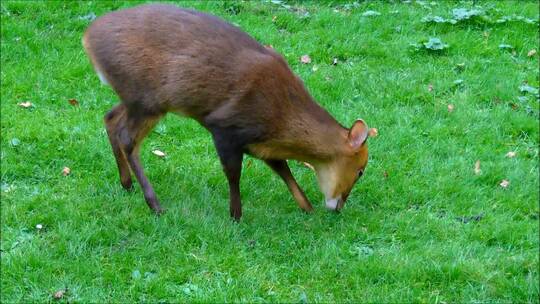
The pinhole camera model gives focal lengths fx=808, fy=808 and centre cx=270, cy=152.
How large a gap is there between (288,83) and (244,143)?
57 cm

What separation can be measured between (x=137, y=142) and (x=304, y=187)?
1502 millimetres

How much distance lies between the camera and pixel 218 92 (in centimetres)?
586

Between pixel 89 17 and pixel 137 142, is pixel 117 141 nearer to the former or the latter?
pixel 137 142

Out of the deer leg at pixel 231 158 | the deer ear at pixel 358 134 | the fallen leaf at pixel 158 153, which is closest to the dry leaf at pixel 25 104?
the fallen leaf at pixel 158 153

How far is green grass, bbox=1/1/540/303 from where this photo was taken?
536 centimetres

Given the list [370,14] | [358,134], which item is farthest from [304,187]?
[370,14]

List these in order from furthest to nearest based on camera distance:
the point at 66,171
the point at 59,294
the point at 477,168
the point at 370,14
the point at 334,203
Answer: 1. the point at 370,14
2. the point at 477,168
3. the point at 66,171
4. the point at 334,203
5. the point at 59,294

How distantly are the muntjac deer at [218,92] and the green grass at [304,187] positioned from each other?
0.44 m

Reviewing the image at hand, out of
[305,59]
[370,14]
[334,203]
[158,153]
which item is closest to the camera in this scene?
[334,203]

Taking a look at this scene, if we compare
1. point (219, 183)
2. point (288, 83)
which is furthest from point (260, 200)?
point (288, 83)

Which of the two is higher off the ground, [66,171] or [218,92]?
[218,92]

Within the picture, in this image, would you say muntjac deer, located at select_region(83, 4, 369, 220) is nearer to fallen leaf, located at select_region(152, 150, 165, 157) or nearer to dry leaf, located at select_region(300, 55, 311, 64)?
fallen leaf, located at select_region(152, 150, 165, 157)

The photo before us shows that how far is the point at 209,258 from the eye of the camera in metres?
5.56

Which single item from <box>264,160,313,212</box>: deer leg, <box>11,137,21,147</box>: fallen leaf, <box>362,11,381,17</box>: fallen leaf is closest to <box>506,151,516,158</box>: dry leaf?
<box>264,160,313,212</box>: deer leg
